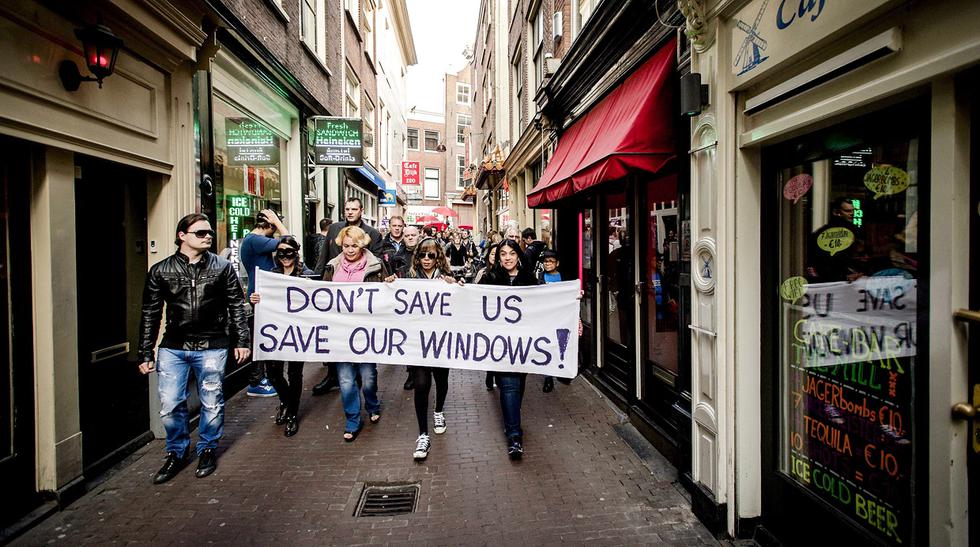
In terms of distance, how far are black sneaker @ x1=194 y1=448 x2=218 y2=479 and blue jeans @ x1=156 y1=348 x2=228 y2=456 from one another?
54 mm

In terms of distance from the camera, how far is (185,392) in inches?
163

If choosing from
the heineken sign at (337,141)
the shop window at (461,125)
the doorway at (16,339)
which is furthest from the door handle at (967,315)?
the shop window at (461,125)

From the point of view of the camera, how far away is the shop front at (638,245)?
4.20 metres

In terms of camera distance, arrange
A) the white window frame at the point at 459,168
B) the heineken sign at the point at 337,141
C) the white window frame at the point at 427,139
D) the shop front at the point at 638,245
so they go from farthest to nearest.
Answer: the white window frame at the point at 459,168
the white window frame at the point at 427,139
the heineken sign at the point at 337,141
the shop front at the point at 638,245

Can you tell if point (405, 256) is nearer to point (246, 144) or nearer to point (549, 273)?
point (549, 273)

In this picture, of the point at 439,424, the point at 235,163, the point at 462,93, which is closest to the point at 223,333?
the point at 439,424

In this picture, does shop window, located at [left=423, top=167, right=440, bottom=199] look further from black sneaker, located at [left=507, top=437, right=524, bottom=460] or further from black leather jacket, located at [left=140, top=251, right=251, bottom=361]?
black sneaker, located at [left=507, top=437, right=524, bottom=460]

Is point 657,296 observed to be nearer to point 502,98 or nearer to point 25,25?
point 25,25

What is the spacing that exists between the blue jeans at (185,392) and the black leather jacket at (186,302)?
0.08 m

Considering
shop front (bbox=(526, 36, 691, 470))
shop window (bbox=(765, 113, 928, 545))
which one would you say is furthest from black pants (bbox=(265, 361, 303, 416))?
shop window (bbox=(765, 113, 928, 545))

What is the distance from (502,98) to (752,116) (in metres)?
15.1

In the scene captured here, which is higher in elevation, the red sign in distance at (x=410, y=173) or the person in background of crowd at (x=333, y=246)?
the red sign in distance at (x=410, y=173)

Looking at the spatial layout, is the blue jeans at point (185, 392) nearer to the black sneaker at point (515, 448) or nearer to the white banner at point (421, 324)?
the white banner at point (421, 324)

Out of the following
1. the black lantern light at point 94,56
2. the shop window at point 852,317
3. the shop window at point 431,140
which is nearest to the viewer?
the shop window at point 852,317
